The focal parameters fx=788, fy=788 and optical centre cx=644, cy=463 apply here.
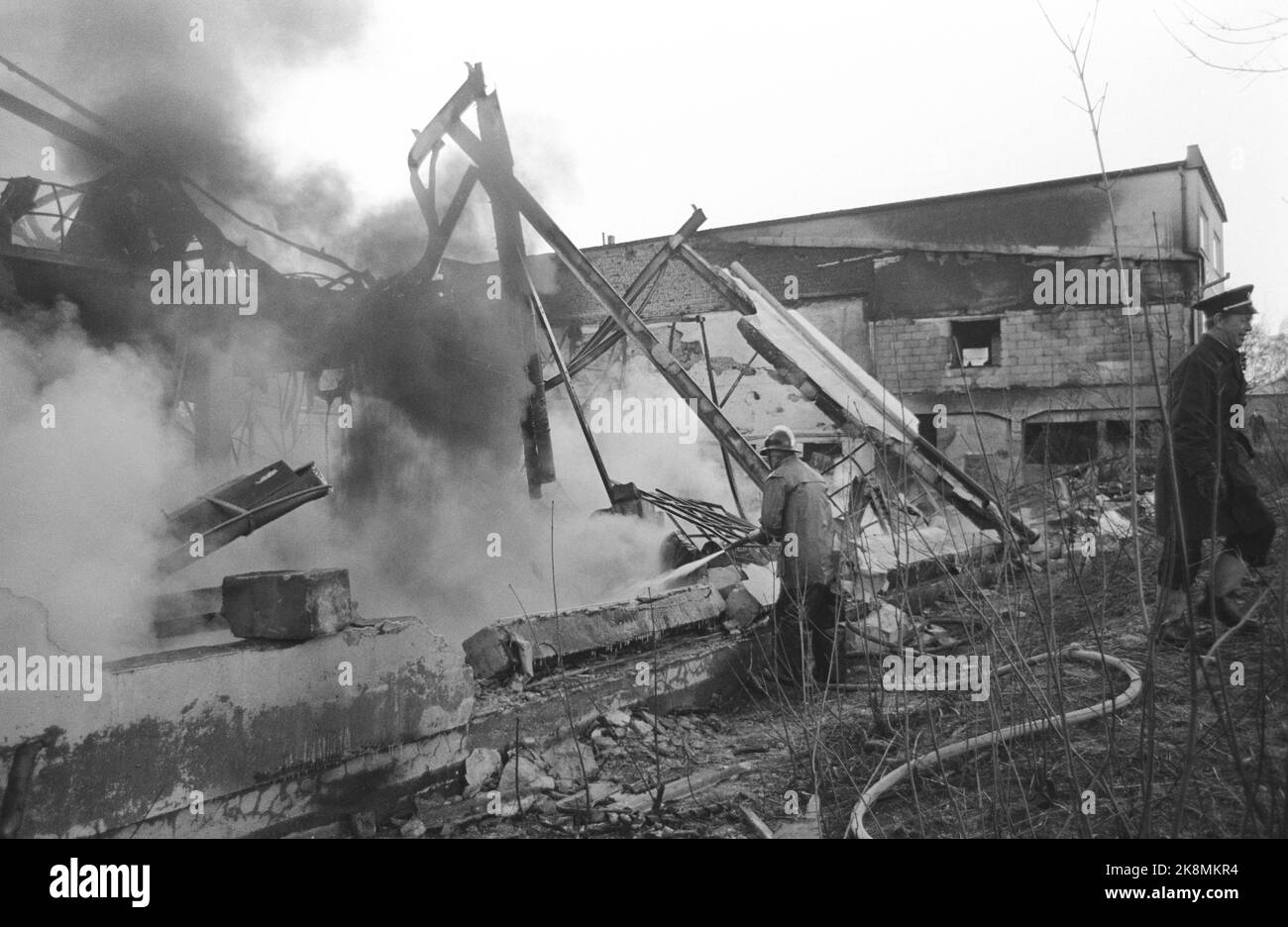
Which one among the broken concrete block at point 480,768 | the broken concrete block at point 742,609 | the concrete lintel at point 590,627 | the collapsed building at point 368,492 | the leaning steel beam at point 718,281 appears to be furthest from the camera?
the leaning steel beam at point 718,281

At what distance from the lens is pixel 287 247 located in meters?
6.91

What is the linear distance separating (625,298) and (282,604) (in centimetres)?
461

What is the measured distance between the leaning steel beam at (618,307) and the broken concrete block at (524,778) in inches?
117

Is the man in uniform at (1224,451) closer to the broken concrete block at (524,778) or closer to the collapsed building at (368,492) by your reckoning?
the collapsed building at (368,492)

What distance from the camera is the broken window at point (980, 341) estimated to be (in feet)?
42.2

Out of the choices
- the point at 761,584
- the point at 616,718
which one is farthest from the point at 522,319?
the point at 616,718

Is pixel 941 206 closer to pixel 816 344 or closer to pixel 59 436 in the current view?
pixel 816 344

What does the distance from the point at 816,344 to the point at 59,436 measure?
23.3 feet

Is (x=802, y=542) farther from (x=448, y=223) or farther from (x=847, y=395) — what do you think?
(x=448, y=223)

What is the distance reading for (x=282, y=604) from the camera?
3148 mm

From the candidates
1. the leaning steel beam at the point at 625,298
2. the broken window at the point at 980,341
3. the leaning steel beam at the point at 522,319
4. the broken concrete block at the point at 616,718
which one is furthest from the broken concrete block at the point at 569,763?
the broken window at the point at 980,341

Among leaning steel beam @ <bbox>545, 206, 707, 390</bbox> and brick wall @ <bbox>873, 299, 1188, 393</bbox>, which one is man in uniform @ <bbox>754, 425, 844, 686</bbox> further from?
brick wall @ <bbox>873, 299, 1188, 393</bbox>
